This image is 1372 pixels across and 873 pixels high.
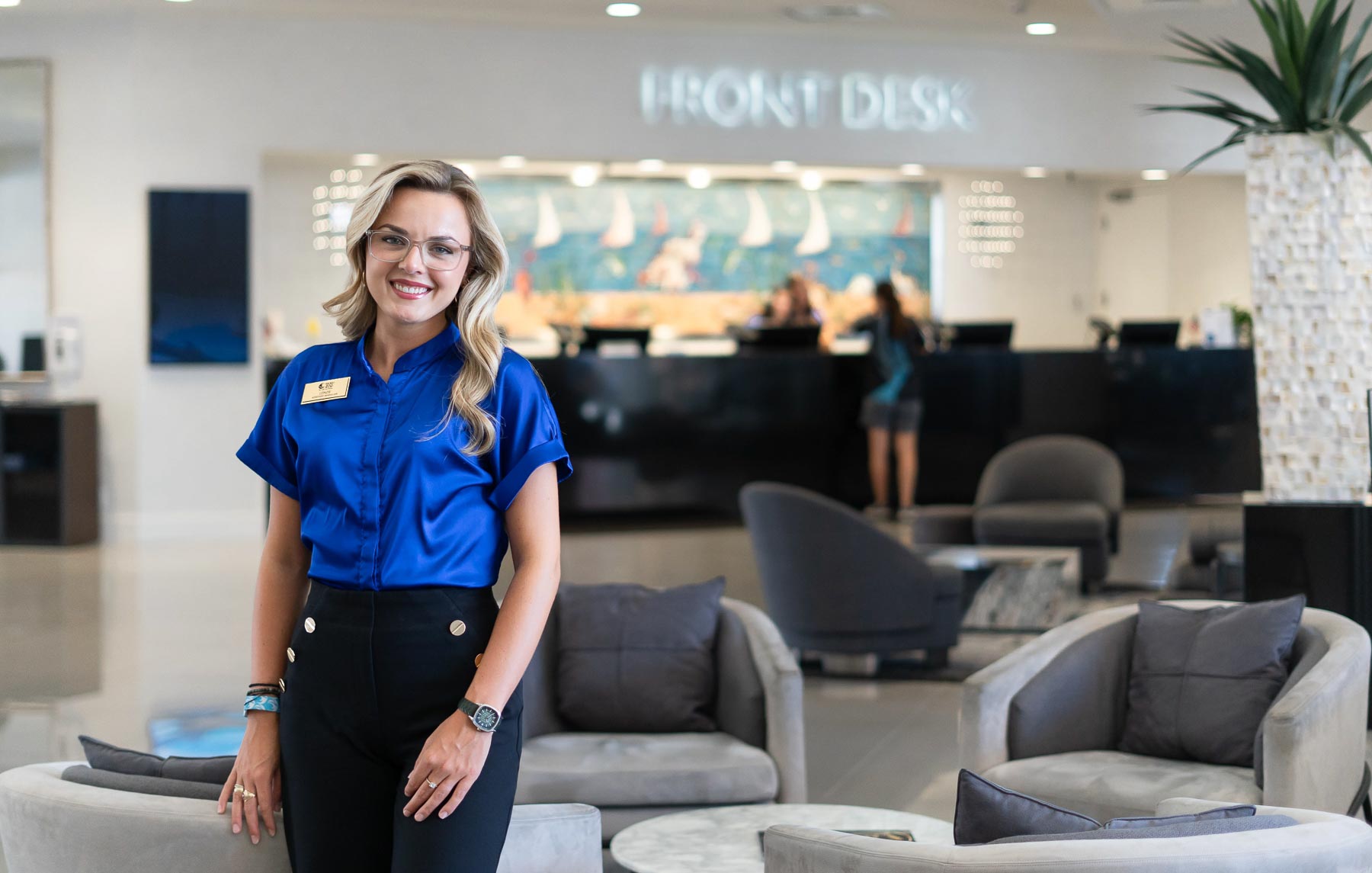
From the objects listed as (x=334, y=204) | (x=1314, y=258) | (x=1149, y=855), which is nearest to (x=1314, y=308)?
(x=1314, y=258)

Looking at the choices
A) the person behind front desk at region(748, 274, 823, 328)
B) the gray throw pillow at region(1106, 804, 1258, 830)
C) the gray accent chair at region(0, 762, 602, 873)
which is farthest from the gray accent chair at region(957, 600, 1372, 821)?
the person behind front desk at region(748, 274, 823, 328)

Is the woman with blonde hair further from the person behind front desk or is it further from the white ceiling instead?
the person behind front desk

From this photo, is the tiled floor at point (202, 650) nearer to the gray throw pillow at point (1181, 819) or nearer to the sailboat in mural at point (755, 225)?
the gray throw pillow at point (1181, 819)

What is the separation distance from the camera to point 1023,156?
11.4 meters

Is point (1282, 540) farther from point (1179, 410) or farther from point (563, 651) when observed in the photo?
point (1179, 410)

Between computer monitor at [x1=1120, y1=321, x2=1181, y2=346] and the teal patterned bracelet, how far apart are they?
429 inches

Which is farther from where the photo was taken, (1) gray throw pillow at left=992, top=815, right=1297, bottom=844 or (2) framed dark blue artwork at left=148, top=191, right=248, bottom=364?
(2) framed dark blue artwork at left=148, top=191, right=248, bottom=364

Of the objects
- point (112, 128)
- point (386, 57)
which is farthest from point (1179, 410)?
point (112, 128)

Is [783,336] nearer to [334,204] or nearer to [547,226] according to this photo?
[547,226]

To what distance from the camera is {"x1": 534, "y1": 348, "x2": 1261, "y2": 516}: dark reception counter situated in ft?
35.4

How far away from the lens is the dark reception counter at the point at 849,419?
1080 centimetres

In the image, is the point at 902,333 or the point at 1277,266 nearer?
the point at 1277,266

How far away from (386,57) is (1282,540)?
7.48 metres

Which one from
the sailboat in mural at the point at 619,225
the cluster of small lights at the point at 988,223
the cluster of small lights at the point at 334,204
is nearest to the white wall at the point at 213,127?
the cluster of small lights at the point at 334,204
